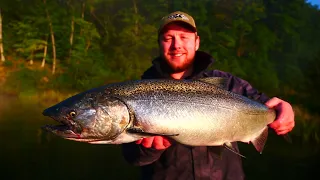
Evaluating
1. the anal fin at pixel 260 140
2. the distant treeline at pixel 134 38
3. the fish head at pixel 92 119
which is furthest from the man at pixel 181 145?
the distant treeline at pixel 134 38

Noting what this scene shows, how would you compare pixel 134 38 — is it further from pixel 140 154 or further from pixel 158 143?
pixel 158 143

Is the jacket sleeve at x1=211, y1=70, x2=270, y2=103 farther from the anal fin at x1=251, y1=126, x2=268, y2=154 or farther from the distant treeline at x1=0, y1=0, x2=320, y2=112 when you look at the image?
the distant treeline at x1=0, y1=0, x2=320, y2=112

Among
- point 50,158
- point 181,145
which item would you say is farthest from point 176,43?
point 50,158

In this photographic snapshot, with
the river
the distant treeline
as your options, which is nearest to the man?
the river

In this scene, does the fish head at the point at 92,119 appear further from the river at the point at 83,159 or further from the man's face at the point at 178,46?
the river at the point at 83,159

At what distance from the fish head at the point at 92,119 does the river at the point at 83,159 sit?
28.7ft

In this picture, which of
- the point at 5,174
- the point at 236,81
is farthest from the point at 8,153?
the point at 236,81

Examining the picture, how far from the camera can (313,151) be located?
14.7 m

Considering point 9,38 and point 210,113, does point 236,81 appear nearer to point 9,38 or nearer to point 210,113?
point 210,113

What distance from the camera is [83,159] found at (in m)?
13.1

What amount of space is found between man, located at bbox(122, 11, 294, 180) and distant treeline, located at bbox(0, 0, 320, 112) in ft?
83.6

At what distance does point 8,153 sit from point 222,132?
37.4 feet

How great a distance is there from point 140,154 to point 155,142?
0.25 meters

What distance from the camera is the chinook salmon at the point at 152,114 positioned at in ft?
9.98
